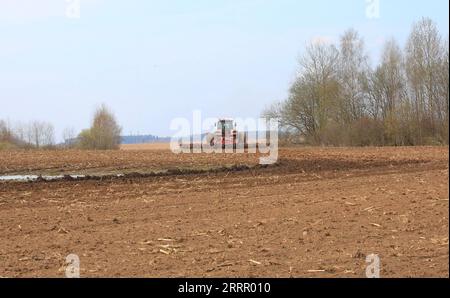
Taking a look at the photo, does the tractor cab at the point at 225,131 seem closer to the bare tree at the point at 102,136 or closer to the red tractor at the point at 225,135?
the red tractor at the point at 225,135

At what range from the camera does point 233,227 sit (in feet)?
29.0

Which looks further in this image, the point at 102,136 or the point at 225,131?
the point at 102,136

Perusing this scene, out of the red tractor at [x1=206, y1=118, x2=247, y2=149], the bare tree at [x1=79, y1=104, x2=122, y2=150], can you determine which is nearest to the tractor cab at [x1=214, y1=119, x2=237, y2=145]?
the red tractor at [x1=206, y1=118, x2=247, y2=149]

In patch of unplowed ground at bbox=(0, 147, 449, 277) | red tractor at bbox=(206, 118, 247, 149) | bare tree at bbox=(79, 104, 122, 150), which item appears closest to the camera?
patch of unplowed ground at bbox=(0, 147, 449, 277)

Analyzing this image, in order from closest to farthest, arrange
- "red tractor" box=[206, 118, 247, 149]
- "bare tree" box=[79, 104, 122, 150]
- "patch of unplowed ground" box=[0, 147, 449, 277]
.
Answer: "patch of unplowed ground" box=[0, 147, 449, 277], "red tractor" box=[206, 118, 247, 149], "bare tree" box=[79, 104, 122, 150]

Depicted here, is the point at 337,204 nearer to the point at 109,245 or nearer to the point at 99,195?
the point at 109,245

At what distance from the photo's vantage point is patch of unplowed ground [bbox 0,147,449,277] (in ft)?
20.7

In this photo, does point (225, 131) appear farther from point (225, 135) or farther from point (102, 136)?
point (102, 136)

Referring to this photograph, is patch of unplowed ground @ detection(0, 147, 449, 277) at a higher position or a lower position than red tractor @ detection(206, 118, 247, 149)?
lower

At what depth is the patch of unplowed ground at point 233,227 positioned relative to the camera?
20.7 ft

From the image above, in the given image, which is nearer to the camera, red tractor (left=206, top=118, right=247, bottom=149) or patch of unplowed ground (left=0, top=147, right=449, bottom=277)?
patch of unplowed ground (left=0, top=147, right=449, bottom=277)

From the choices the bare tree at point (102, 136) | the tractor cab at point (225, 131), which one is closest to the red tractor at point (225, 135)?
the tractor cab at point (225, 131)

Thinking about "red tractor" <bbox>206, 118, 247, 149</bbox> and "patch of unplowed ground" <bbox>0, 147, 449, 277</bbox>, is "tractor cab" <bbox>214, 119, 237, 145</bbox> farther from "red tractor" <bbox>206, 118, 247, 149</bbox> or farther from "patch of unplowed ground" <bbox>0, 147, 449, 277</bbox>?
"patch of unplowed ground" <bbox>0, 147, 449, 277</bbox>

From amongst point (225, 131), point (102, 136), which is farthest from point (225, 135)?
point (102, 136)
